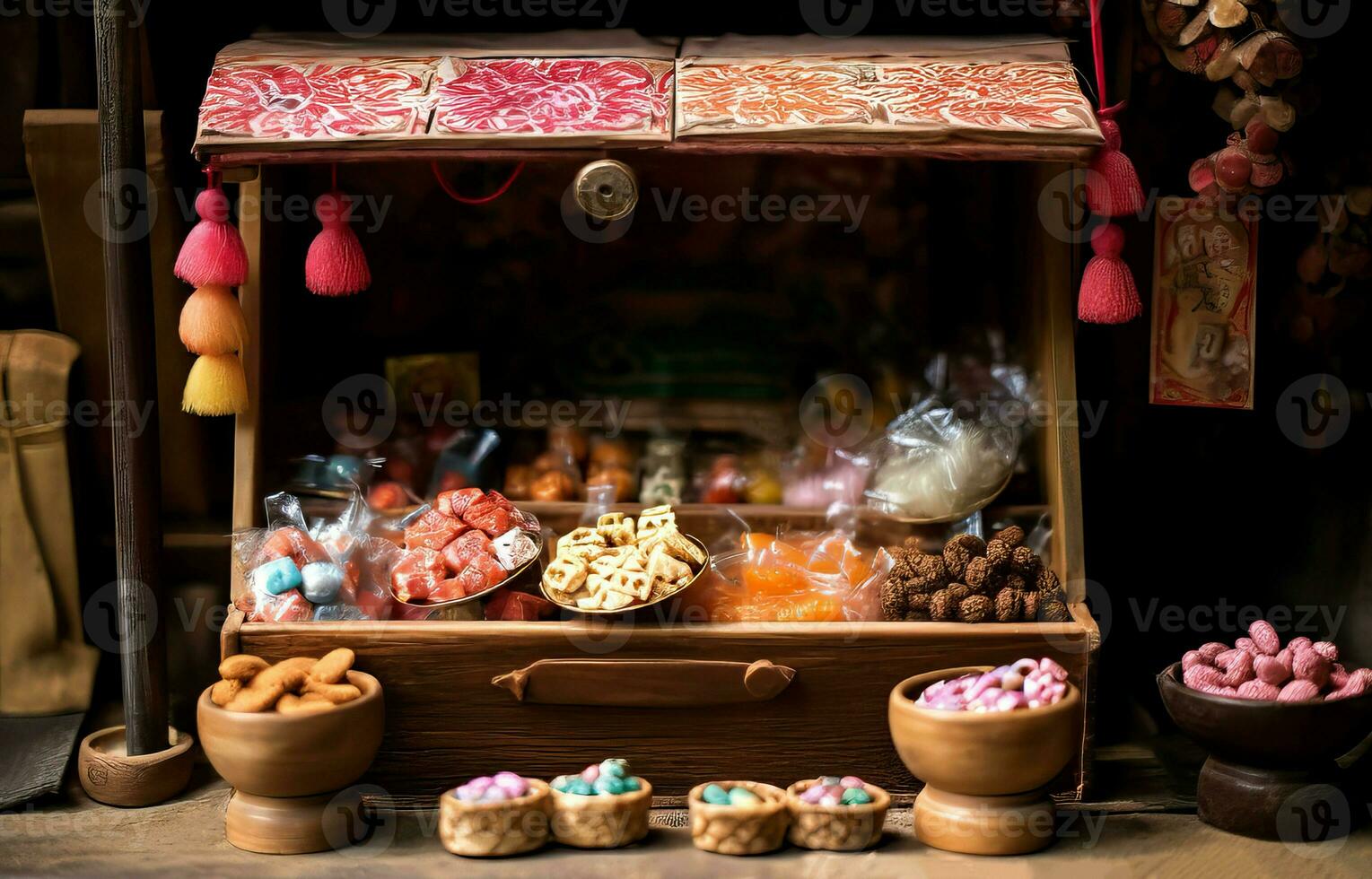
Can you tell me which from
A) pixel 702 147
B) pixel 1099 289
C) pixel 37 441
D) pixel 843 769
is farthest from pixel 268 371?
pixel 1099 289

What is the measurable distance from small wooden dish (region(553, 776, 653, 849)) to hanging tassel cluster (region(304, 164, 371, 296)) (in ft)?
4.48

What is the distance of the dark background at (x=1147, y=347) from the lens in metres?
3.64

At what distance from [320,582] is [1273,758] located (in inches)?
89.4

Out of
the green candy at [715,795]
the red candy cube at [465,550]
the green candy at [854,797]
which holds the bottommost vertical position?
the green candy at [854,797]

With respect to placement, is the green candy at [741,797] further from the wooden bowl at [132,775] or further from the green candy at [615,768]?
the wooden bowl at [132,775]

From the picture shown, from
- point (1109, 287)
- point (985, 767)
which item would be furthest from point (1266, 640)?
point (1109, 287)

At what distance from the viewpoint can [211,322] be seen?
3.25 m

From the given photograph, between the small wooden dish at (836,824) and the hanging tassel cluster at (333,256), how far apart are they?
5.46 ft

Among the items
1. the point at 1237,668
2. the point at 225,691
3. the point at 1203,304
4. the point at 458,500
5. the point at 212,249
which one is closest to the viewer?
the point at 225,691

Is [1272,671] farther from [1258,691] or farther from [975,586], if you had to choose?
[975,586]

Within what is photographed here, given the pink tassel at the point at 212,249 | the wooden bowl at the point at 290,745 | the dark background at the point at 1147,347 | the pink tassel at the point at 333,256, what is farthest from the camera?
the dark background at the point at 1147,347

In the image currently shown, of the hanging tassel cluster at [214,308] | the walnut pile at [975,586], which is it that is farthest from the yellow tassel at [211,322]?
the walnut pile at [975,586]

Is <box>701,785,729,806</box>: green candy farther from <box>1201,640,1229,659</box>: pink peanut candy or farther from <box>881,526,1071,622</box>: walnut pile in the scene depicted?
<box>1201,640,1229,659</box>: pink peanut candy

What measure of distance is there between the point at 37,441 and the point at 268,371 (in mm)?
723
